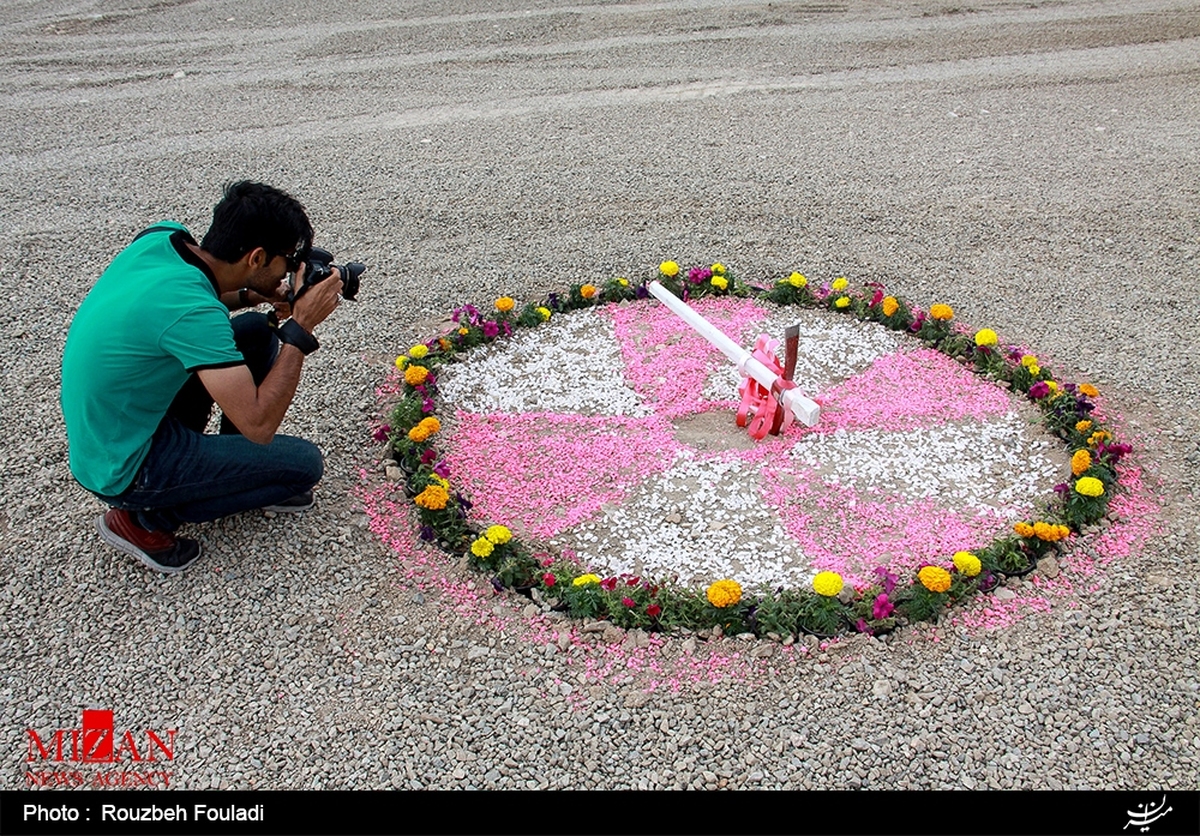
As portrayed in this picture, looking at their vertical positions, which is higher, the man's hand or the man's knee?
the man's hand

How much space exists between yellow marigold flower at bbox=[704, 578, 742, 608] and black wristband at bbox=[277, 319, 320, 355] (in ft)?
6.24

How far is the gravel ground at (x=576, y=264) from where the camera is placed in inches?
136

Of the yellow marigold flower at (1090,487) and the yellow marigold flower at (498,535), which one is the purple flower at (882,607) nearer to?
the yellow marigold flower at (1090,487)

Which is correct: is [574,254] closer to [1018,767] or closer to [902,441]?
[902,441]

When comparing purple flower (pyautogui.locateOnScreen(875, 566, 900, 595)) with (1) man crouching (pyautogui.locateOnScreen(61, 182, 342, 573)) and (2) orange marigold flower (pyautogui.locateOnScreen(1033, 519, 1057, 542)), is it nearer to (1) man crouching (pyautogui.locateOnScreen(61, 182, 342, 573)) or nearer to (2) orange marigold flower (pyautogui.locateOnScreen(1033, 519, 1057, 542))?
(2) orange marigold flower (pyautogui.locateOnScreen(1033, 519, 1057, 542))

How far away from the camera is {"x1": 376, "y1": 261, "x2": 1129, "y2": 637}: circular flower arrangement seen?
13.3ft

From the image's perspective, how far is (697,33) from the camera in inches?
468

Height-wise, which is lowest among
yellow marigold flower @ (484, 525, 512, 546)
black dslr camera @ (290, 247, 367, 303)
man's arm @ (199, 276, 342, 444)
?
yellow marigold flower @ (484, 525, 512, 546)

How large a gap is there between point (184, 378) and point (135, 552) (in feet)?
2.85

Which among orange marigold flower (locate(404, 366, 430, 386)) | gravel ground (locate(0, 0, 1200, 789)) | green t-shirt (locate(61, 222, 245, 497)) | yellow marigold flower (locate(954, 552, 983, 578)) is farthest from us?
orange marigold flower (locate(404, 366, 430, 386))

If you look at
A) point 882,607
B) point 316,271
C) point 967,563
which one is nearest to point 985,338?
point 967,563

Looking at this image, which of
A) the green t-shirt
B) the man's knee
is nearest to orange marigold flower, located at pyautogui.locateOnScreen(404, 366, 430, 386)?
the man's knee

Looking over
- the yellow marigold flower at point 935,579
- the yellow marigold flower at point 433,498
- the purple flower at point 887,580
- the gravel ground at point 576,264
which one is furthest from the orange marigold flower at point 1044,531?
the yellow marigold flower at point 433,498

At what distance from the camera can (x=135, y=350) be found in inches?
143
